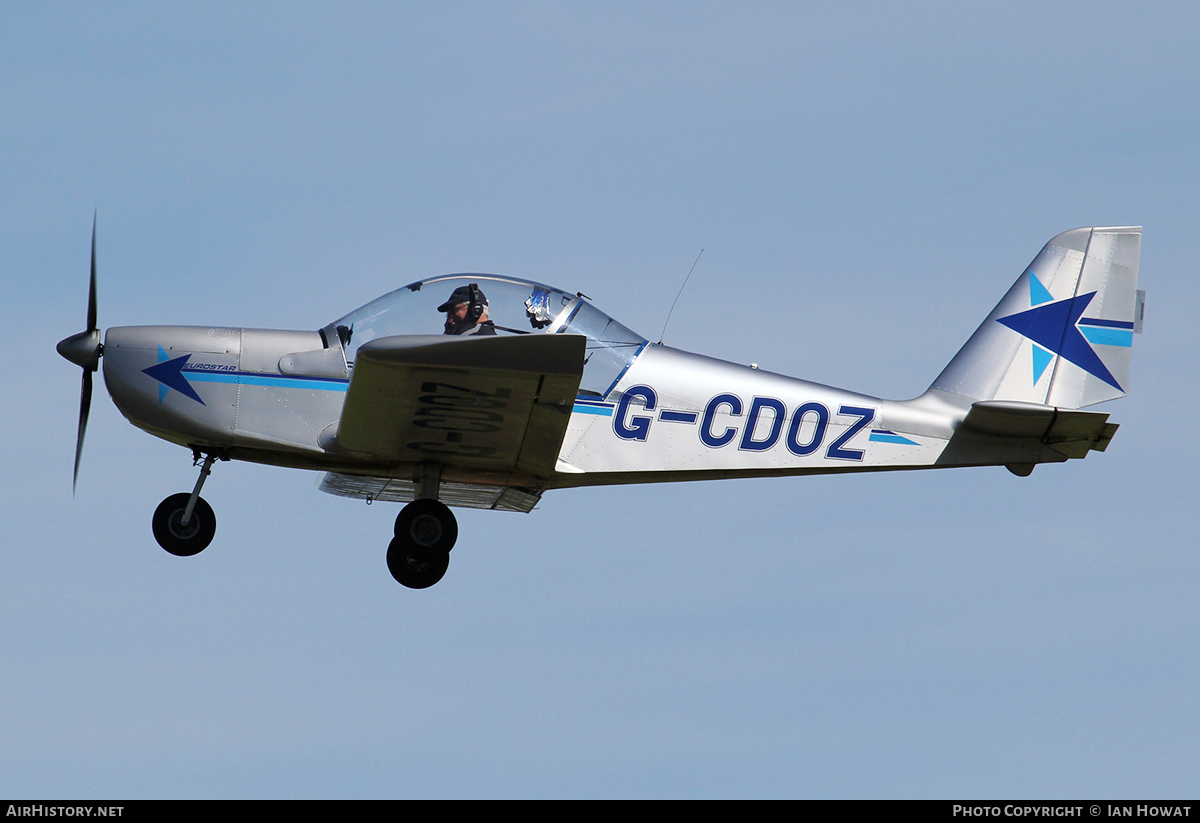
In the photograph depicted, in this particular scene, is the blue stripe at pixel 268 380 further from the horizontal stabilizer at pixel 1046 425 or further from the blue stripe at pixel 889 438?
the horizontal stabilizer at pixel 1046 425

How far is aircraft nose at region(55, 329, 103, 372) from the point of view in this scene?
10133mm

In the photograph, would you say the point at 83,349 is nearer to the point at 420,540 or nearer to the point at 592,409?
the point at 420,540

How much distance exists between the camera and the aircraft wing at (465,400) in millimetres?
8727

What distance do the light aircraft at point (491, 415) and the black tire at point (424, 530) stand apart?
0.01 metres

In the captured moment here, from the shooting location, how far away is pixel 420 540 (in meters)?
10.1

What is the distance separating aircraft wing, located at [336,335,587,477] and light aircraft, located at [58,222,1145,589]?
2 centimetres

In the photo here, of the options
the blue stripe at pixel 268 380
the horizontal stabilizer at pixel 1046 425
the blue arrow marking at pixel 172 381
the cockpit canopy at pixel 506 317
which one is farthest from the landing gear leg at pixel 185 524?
the horizontal stabilizer at pixel 1046 425

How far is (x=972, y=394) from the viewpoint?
37.9 feet

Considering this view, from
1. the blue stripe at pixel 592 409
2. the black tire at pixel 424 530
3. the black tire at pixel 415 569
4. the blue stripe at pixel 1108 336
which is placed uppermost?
the blue stripe at pixel 1108 336
